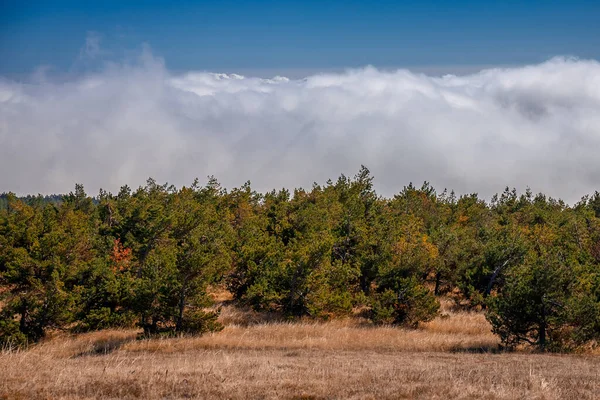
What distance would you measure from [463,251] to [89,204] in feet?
162

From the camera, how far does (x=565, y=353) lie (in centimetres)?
2109

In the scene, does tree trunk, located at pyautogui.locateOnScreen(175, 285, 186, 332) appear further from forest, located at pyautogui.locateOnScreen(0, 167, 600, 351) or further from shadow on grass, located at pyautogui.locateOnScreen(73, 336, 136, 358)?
shadow on grass, located at pyautogui.locateOnScreen(73, 336, 136, 358)

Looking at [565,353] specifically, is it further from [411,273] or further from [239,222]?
[239,222]

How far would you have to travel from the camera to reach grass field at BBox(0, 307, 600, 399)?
1180 cm

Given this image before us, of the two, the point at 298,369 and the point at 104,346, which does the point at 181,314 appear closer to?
the point at 104,346

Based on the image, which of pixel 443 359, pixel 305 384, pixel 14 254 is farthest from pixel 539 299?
pixel 14 254

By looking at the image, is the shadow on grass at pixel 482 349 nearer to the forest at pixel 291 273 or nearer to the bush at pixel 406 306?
the forest at pixel 291 273

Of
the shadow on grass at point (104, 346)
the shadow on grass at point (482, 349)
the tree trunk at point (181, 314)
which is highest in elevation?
the tree trunk at point (181, 314)

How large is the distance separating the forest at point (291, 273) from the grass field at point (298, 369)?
1708 mm

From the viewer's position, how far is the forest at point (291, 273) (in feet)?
73.4

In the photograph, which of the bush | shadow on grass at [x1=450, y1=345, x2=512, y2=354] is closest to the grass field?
shadow on grass at [x1=450, y1=345, x2=512, y2=354]

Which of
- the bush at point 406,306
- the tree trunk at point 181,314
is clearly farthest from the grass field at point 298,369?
the bush at point 406,306

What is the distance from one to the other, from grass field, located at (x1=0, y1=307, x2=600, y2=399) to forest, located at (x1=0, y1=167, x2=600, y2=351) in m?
1.71

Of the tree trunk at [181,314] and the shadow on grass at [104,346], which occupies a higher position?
the tree trunk at [181,314]
